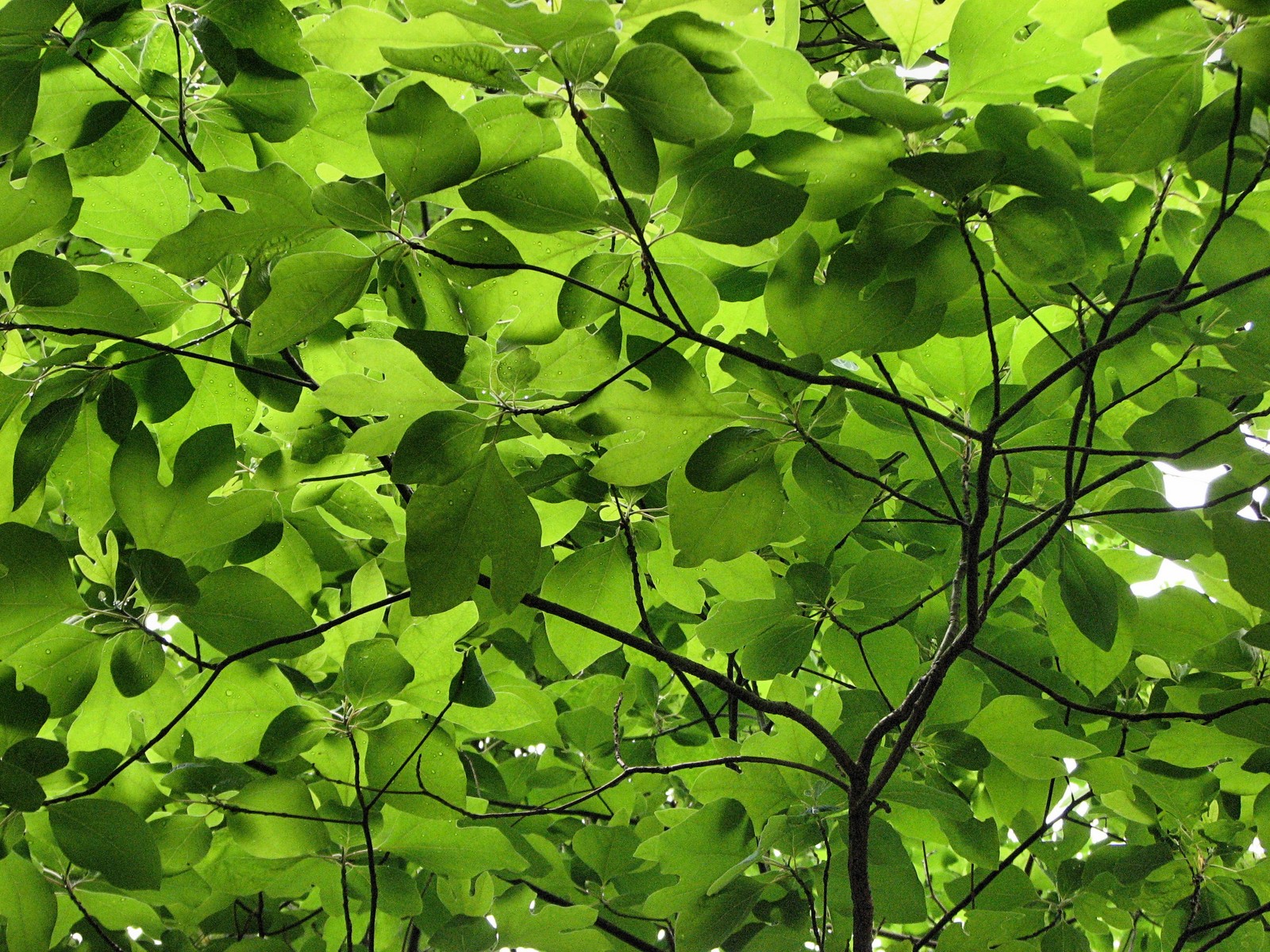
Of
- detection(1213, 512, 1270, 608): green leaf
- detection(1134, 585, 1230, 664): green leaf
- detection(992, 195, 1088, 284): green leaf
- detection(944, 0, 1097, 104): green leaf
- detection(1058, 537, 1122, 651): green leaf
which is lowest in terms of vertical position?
detection(1134, 585, 1230, 664): green leaf

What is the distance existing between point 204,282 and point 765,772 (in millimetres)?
1241

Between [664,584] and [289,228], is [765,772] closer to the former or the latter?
[664,584]

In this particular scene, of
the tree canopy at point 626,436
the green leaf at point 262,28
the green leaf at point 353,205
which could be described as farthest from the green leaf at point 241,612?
the green leaf at point 262,28

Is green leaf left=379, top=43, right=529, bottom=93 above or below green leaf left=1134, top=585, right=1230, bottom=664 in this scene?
above

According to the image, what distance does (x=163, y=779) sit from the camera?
1.59 meters

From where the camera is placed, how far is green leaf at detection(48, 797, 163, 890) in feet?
4.42

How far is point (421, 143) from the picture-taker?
3.03 ft

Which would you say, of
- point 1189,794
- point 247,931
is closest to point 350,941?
point 247,931

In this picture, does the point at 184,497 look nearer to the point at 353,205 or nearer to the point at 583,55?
the point at 353,205

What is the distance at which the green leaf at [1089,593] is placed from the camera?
139 centimetres

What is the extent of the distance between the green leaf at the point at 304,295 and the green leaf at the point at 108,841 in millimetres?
768

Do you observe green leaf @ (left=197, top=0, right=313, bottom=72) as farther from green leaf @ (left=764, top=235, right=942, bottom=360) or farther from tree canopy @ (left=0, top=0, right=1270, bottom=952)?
green leaf @ (left=764, top=235, right=942, bottom=360)

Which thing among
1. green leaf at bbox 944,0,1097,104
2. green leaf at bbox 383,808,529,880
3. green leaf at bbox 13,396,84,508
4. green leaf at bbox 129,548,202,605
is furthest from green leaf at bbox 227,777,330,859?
green leaf at bbox 944,0,1097,104

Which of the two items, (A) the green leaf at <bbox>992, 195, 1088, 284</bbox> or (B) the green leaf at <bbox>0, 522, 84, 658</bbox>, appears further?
(B) the green leaf at <bbox>0, 522, 84, 658</bbox>
